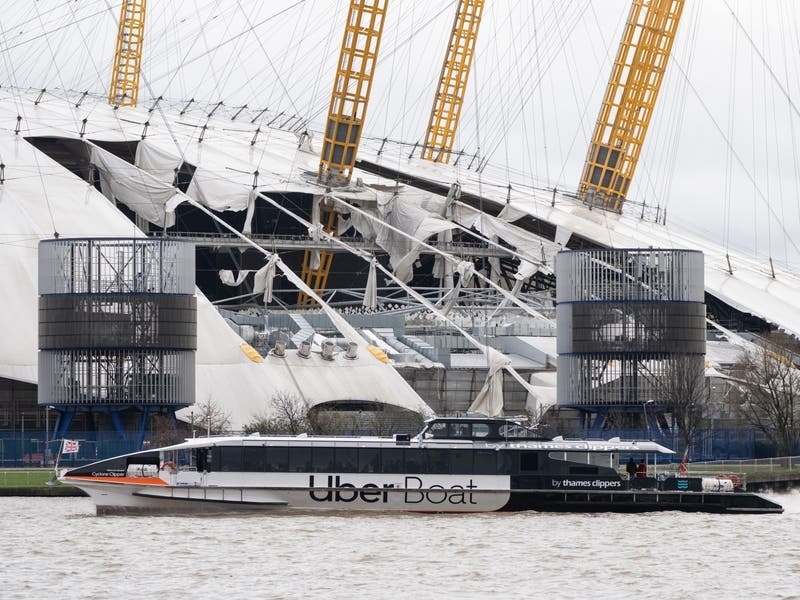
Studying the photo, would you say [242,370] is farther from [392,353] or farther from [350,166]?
[350,166]

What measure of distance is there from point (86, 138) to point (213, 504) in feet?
189

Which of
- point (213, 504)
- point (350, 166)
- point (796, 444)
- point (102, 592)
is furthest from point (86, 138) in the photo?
point (102, 592)

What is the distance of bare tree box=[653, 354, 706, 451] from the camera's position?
89.4 meters

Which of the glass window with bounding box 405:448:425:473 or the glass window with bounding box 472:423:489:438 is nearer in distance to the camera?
the glass window with bounding box 405:448:425:473

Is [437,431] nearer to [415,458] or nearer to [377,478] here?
[415,458]

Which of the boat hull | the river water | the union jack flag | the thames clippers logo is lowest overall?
the river water

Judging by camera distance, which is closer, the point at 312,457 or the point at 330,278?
the point at 312,457

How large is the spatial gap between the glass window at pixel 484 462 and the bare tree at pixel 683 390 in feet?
75.5

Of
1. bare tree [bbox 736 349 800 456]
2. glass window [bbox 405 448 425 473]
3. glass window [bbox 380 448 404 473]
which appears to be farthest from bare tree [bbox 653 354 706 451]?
glass window [bbox 380 448 404 473]

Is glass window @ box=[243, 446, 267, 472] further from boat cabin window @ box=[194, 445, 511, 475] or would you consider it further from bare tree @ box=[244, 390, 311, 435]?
bare tree @ box=[244, 390, 311, 435]

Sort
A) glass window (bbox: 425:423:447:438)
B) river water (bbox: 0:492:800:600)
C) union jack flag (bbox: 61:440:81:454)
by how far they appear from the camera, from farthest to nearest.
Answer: union jack flag (bbox: 61:440:81:454) → glass window (bbox: 425:423:447:438) → river water (bbox: 0:492:800:600)

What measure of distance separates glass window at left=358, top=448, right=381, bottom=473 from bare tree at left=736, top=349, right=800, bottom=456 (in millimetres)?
28224

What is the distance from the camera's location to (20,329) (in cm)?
9775

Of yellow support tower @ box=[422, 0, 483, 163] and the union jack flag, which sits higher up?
yellow support tower @ box=[422, 0, 483, 163]
